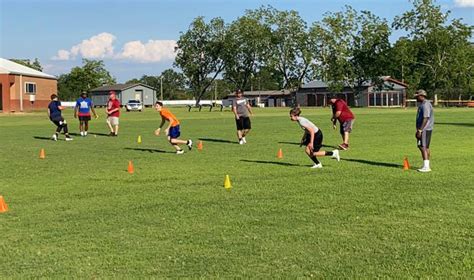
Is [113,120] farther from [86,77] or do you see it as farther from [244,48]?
[86,77]

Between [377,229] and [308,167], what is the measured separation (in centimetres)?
576

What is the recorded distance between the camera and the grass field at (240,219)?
553 centimetres

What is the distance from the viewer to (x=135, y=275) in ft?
17.4

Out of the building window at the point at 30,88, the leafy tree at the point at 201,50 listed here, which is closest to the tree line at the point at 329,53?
the leafy tree at the point at 201,50

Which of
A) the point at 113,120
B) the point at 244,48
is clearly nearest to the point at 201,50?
the point at 244,48

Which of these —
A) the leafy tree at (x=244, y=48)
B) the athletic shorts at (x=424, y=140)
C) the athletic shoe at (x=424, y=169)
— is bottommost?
the athletic shoe at (x=424, y=169)

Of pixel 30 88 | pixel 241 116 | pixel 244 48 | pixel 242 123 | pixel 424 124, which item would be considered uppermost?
pixel 244 48

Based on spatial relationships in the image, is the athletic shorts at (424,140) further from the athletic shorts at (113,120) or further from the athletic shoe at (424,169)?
the athletic shorts at (113,120)

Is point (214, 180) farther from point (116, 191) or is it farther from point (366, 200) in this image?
point (366, 200)

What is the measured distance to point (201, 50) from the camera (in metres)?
110

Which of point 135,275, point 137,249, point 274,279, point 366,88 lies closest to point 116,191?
point 137,249

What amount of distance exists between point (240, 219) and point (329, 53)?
91229 millimetres

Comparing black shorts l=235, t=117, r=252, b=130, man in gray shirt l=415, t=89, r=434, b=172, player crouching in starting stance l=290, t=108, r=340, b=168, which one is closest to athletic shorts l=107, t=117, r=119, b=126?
black shorts l=235, t=117, r=252, b=130

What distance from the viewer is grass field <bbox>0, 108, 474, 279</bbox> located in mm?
5531
